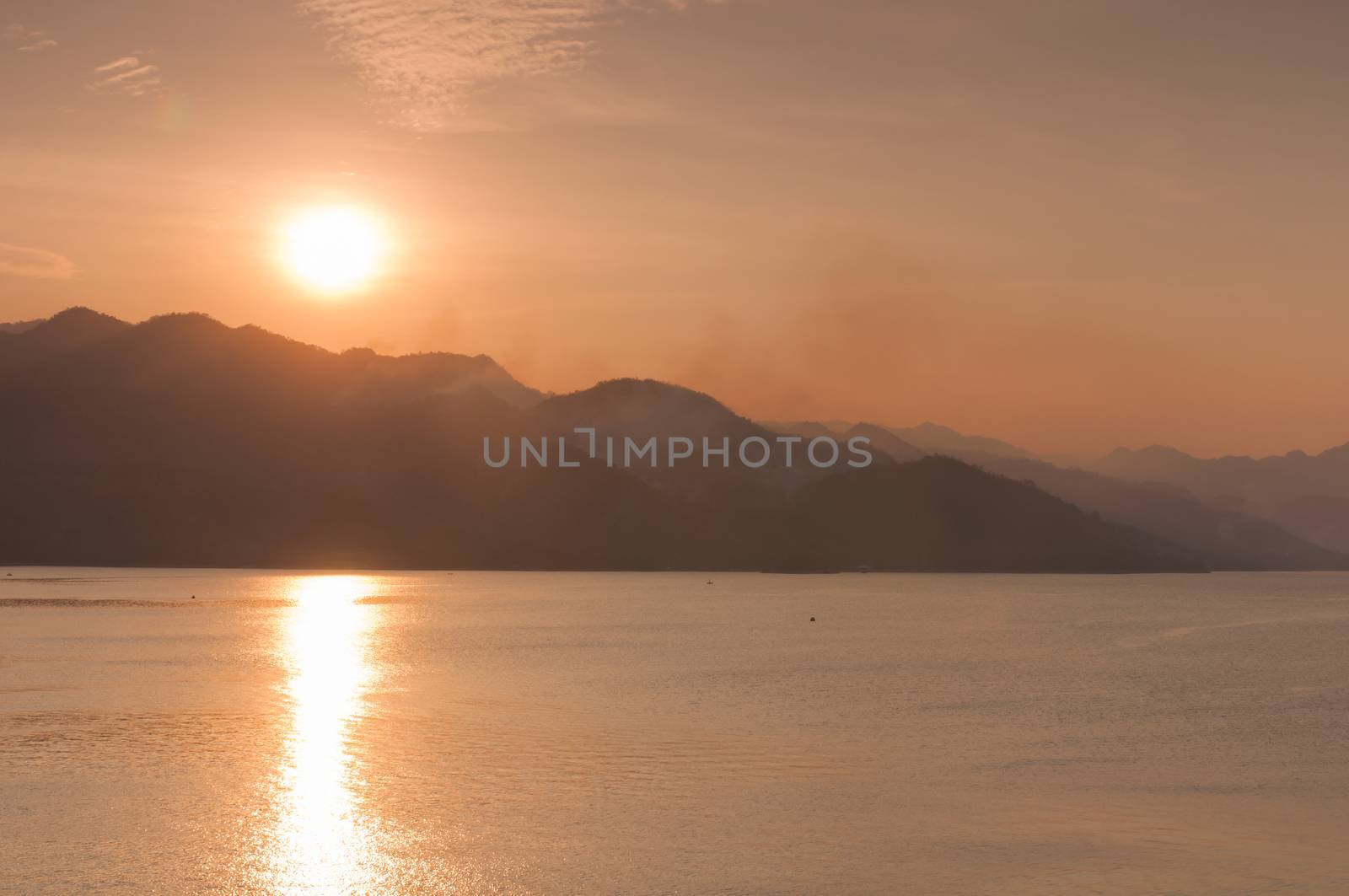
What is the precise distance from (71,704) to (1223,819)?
146ft

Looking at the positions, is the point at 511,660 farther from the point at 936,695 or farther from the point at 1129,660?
the point at 1129,660

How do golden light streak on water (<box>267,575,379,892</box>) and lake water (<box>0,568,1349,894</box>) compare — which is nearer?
golden light streak on water (<box>267,575,379,892</box>)

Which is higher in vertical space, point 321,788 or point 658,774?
point 321,788

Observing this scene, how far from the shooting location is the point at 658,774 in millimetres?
40750

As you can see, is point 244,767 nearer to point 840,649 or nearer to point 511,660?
point 511,660

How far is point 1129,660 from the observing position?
321 feet

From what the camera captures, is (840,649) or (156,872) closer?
(156,872)

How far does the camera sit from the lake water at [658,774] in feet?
92.2

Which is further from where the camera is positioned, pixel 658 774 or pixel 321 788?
pixel 658 774

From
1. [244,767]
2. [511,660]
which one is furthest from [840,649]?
[244,767]

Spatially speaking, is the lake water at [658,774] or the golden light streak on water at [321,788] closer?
the golden light streak on water at [321,788]

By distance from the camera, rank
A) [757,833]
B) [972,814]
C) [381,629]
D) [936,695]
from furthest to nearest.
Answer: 1. [381,629]
2. [936,695]
3. [972,814]
4. [757,833]

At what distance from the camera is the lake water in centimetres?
2811

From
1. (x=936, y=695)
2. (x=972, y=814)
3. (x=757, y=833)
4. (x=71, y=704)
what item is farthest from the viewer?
(x=936, y=695)
